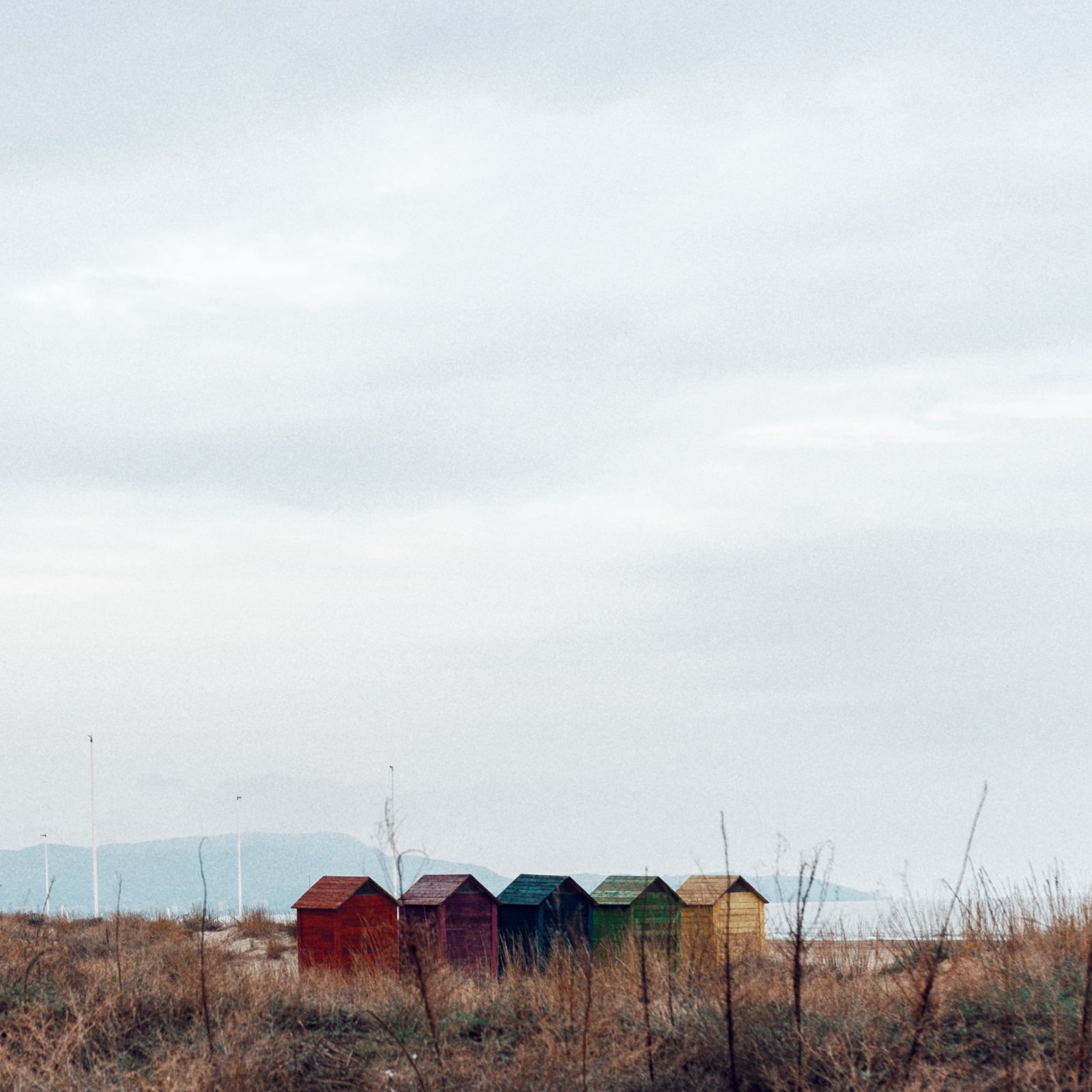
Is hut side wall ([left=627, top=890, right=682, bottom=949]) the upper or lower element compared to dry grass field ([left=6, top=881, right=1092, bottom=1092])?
lower

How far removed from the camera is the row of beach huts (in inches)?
658

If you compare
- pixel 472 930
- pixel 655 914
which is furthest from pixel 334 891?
pixel 655 914

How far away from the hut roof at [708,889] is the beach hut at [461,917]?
2.99 m

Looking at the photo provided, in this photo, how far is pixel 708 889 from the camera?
18.6 meters

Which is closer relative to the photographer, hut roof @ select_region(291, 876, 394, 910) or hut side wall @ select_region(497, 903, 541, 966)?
hut roof @ select_region(291, 876, 394, 910)

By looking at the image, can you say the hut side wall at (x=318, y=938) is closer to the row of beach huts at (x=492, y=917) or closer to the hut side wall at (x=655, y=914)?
the row of beach huts at (x=492, y=917)

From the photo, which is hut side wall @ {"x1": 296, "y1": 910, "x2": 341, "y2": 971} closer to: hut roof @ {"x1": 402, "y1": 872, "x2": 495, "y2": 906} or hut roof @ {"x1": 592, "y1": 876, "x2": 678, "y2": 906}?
hut roof @ {"x1": 402, "y1": 872, "x2": 495, "y2": 906}

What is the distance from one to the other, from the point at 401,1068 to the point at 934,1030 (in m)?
3.72

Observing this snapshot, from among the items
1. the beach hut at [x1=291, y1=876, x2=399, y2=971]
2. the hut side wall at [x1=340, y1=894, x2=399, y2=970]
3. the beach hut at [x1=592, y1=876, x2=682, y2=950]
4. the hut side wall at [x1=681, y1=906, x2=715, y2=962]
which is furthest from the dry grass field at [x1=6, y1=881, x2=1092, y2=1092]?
the beach hut at [x1=592, y1=876, x2=682, y2=950]

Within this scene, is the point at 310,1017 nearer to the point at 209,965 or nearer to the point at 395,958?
the point at 209,965

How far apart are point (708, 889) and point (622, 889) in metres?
1.27

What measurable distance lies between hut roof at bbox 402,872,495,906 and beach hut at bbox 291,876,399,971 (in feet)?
1.17

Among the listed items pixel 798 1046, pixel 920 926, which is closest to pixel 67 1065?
pixel 798 1046

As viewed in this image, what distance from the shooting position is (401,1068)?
885 centimetres
